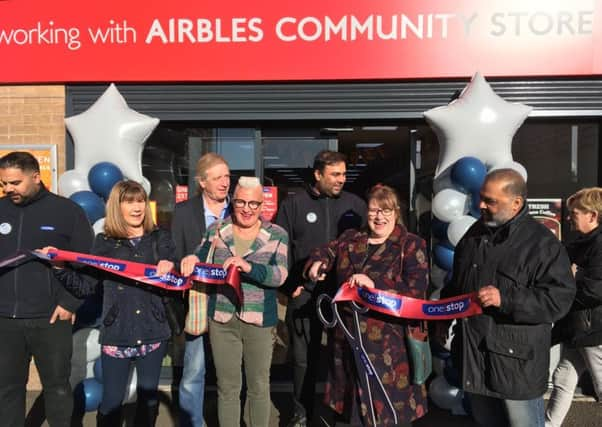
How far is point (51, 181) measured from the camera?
515 cm

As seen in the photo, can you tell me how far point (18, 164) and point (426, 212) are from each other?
12.1ft

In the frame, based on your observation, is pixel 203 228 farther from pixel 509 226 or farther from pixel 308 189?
pixel 509 226

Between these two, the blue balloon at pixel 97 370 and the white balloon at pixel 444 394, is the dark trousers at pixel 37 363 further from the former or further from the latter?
the white balloon at pixel 444 394

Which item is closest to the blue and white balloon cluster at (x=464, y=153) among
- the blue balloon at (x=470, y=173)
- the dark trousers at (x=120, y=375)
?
the blue balloon at (x=470, y=173)

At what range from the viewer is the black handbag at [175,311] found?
10.8 feet

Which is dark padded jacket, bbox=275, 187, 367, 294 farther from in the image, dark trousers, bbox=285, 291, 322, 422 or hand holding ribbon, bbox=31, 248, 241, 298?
hand holding ribbon, bbox=31, 248, 241, 298

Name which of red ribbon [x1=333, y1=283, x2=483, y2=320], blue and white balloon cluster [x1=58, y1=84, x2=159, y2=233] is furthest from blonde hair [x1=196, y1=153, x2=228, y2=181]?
red ribbon [x1=333, y1=283, x2=483, y2=320]

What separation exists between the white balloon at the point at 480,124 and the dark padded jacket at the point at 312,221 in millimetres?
1001

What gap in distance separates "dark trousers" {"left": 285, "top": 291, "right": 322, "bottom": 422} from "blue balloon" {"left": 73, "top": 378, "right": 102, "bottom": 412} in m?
1.72

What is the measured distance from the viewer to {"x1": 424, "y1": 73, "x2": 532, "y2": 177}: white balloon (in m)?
4.26

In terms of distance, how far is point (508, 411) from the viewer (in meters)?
2.60

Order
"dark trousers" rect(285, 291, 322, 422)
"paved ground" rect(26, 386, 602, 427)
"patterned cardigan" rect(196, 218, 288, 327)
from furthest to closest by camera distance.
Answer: "paved ground" rect(26, 386, 602, 427)
"dark trousers" rect(285, 291, 322, 422)
"patterned cardigan" rect(196, 218, 288, 327)

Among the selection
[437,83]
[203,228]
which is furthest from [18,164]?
[437,83]

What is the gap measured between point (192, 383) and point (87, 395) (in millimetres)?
1271
